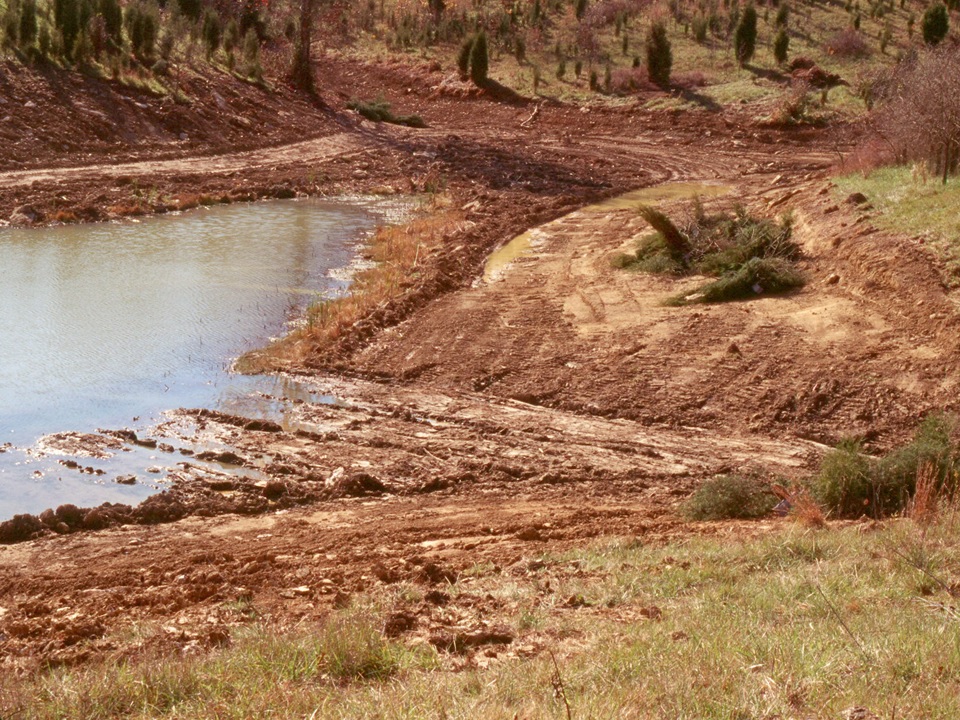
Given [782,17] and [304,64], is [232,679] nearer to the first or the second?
[304,64]

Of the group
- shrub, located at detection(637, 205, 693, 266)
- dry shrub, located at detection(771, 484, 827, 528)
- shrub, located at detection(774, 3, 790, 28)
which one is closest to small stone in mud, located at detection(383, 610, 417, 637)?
dry shrub, located at detection(771, 484, 827, 528)

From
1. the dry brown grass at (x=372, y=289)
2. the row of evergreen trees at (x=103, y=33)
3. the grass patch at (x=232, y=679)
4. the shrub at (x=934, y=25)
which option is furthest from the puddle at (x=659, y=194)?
the grass patch at (x=232, y=679)

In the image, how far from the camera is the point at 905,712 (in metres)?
4.22

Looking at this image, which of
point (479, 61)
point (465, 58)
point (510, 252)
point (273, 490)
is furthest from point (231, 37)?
point (273, 490)

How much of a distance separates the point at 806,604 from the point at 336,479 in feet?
16.1

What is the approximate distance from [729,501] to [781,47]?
3018 centimetres

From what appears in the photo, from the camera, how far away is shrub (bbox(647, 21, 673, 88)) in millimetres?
35906

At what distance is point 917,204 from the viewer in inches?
613

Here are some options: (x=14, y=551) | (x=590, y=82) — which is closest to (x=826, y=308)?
(x=14, y=551)

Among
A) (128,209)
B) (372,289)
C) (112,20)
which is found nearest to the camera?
(372,289)

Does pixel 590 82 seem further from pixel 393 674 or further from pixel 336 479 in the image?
pixel 393 674

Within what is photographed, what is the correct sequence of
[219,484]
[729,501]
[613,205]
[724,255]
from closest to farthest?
[729,501]
[219,484]
[724,255]
[613,205]

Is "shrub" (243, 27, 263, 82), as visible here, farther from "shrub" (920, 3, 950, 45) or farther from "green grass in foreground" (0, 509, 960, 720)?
"green grass in foreground" (0, 509, 960, 720)

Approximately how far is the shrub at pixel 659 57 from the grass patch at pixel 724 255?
1906 cm
